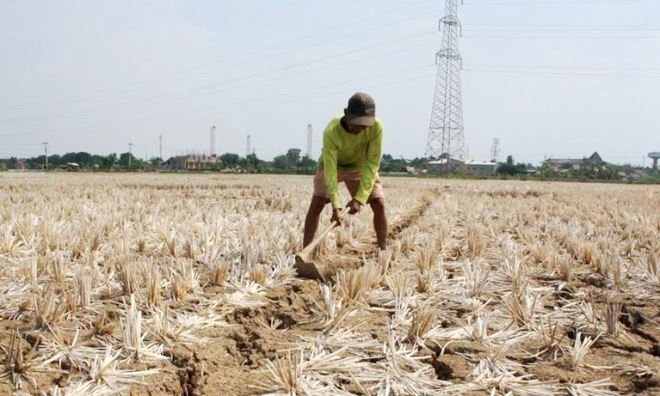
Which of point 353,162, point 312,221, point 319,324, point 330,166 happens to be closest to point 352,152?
point 353,162

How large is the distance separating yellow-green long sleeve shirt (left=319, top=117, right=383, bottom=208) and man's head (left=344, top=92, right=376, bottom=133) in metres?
0.32

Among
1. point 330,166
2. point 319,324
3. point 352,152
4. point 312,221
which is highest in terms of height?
point 352,152

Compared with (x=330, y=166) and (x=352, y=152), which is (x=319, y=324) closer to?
(x=330, y=166)

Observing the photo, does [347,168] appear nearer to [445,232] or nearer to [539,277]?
[445,232]

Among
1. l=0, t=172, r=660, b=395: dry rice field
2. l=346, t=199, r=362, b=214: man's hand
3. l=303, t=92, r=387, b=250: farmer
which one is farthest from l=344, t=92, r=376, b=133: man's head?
l=0, t=172, r=660, b=395: dry rice field

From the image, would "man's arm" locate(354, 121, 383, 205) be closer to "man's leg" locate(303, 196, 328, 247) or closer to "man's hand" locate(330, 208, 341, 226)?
"man's hand" locate(330, 208, 341, 226)

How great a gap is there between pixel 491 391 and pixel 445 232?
12.5 ft

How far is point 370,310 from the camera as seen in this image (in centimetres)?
302

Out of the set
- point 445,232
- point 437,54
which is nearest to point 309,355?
point 445,232

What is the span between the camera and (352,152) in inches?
190

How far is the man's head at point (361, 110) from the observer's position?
165 inches

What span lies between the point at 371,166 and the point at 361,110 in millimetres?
645

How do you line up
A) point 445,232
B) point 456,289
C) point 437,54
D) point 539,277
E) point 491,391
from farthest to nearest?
point 437,54, point 445,232, point 539,277, point 456,289, point 491,391

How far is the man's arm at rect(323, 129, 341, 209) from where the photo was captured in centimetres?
435
